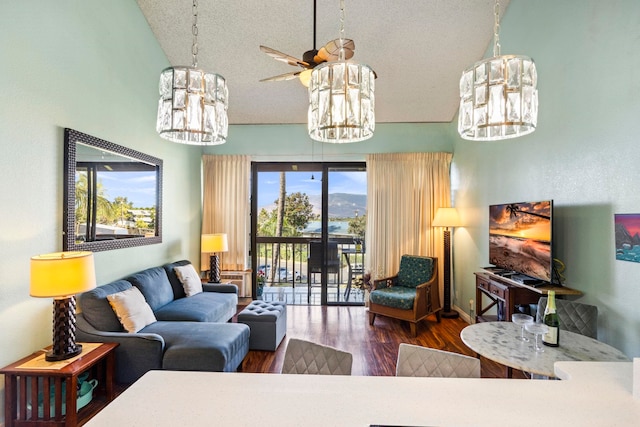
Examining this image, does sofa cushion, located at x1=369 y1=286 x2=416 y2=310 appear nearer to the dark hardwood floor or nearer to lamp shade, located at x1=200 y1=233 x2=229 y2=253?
the dark hardwood floor

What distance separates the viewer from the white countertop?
876 millimetres

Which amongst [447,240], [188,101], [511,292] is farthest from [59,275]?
[447,240]

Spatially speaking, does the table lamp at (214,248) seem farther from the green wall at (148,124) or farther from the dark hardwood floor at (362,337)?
the dark hardwood floor at (362,337)

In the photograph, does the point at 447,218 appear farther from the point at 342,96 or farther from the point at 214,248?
the point at 342,96

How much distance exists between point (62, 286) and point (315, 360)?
1.74 metres

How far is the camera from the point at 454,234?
4824mm

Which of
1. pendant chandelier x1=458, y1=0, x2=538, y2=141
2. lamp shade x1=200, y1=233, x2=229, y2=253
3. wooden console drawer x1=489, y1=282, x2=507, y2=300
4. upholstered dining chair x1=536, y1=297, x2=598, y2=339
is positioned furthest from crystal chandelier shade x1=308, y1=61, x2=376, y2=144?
lamp shade x1=200, y1=233, x2=229, y2=253

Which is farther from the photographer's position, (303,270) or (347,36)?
(303,270)

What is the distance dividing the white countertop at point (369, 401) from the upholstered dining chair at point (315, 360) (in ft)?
1.20

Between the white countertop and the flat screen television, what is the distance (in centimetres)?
158

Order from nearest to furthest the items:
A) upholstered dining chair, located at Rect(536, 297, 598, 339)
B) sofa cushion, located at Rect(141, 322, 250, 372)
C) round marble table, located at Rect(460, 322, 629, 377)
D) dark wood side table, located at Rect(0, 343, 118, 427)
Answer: round marble table, located at Rect(460, 322, 629, 377) → dark wood side table, located at Rect(0, 343, 118, 427) → upholstered dining chair, located at Rect(536, 297, 598, 339) → sofa cushion, located at Rect(141, 322, 250, 372)

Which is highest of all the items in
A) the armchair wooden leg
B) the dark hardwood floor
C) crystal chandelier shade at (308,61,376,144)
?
crystal chandelier shade at (308,61,376,144)

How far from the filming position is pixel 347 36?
3.47 m

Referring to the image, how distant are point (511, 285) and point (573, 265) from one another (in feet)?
1.68
